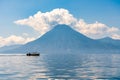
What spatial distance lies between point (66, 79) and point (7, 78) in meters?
17.5

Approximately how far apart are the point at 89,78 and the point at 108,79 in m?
5.39

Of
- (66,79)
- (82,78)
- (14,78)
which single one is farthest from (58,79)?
(14,78)

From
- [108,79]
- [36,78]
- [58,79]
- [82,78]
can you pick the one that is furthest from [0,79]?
[108,79]

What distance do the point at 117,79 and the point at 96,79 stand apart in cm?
572

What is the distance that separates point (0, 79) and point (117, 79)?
106ft

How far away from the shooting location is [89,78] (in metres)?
79.0

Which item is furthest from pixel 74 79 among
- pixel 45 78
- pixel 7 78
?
pixel 7 78

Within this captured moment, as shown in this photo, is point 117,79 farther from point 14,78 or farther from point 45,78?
point 14,78

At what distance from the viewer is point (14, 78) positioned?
80.6m

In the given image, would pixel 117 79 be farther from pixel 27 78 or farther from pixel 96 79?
pixel 27 78

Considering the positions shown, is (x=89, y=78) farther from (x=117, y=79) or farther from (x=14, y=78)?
(x=14, y=78)

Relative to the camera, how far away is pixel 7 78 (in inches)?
3177

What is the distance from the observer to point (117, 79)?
76500 millimetres

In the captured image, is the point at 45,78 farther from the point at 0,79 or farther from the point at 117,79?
the point at 117,79
